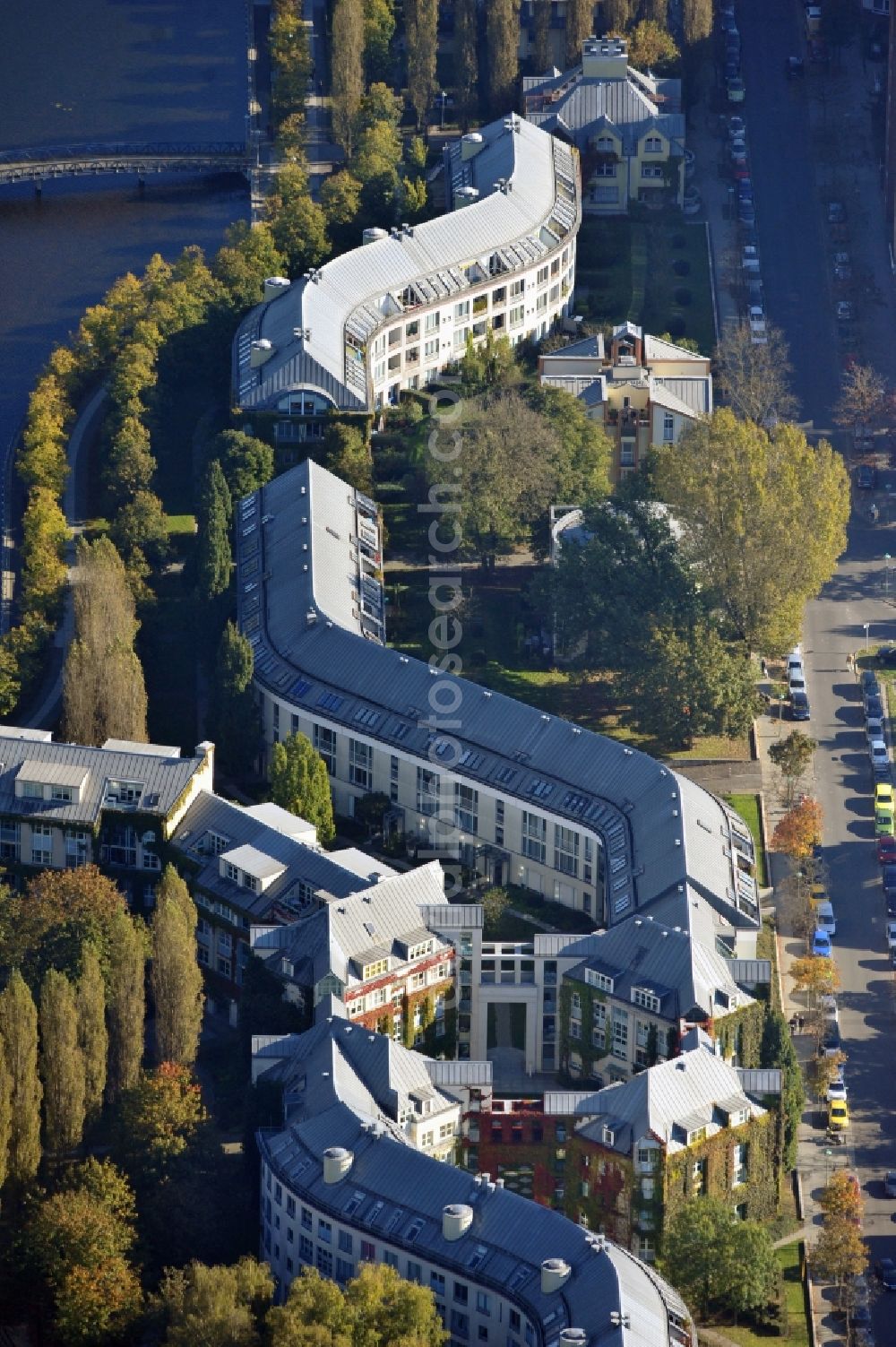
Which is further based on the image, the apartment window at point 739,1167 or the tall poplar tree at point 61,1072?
the tall poplar tree at point 61,1072

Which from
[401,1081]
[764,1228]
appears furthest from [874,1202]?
[401,1081]

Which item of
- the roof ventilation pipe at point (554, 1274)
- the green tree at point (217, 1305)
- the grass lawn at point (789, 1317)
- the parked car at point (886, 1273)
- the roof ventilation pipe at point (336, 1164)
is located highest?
the roof ventilation pipe at point (336, 1164)

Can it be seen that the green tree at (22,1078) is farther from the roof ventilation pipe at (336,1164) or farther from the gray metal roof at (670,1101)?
the gray metal roof at (670,1101)

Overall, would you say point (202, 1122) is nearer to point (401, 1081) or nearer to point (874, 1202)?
point (401, 1081)

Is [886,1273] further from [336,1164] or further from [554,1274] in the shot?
[336,1164]

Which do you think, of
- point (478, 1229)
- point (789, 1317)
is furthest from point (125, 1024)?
point (789, 1317)

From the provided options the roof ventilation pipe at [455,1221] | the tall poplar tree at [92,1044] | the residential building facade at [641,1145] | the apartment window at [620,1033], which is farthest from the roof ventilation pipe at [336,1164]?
the apartment window at [620,1033]
